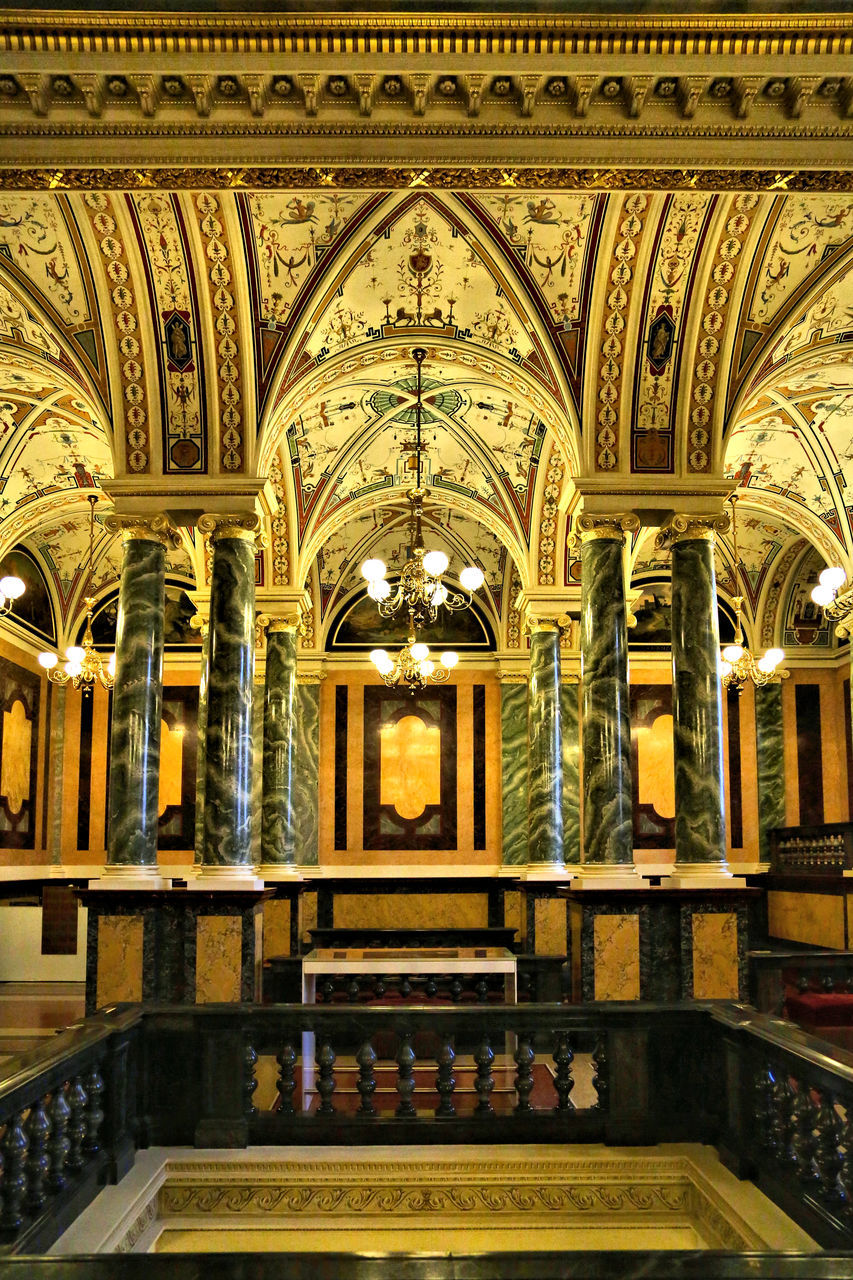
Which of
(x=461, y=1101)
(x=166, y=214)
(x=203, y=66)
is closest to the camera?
(x=203, y=66)

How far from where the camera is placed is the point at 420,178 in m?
6.72

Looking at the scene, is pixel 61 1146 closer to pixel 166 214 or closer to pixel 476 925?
pixel 166 214

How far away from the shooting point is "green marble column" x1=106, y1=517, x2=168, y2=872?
10.1m

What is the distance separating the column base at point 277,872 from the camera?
48.3 ft

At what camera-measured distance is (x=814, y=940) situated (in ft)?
56.6

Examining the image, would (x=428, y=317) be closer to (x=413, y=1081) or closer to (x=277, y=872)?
(x=277, y=872)

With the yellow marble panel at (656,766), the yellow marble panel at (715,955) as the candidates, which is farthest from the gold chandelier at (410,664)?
the yellow marble panel at (656,766)

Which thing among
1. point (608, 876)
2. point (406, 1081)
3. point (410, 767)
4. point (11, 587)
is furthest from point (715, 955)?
point (410, 767)

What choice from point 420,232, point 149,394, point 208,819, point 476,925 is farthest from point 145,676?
point 476,925

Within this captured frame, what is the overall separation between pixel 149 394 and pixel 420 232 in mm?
2677

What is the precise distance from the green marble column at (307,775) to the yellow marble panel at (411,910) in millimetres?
979

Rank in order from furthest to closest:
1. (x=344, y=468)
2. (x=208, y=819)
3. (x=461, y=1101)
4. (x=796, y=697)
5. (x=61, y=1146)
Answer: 1. (x=796, y=697)
2. (x=344, y=468)
3. (x=208, y=819)
4. (x=461, y=1101)
5. (x=61, y=1146)

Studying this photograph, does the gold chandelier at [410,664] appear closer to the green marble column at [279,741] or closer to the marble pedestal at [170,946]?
the green marble column at [279,741]

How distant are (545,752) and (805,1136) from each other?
34.5 feet
